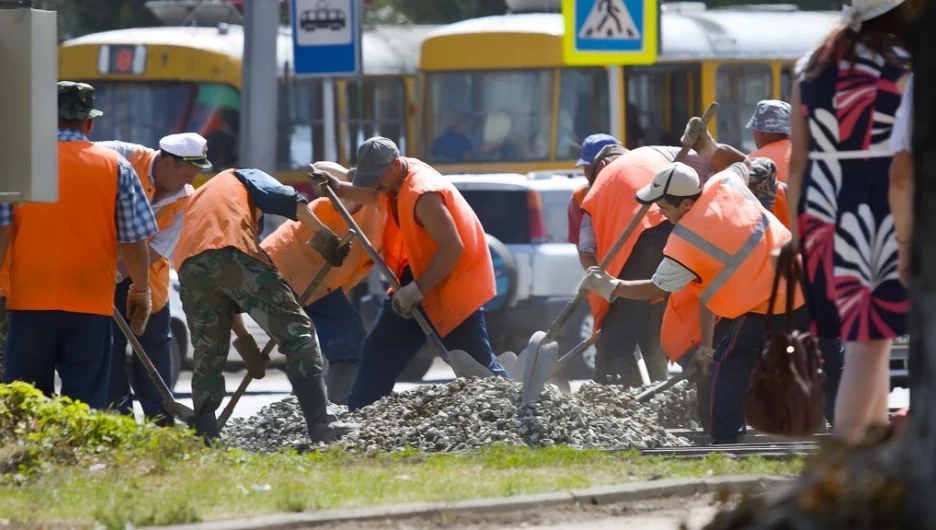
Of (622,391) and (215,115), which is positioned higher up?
(215,115)

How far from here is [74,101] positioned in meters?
7.54

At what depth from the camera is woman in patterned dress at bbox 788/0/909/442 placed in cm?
509

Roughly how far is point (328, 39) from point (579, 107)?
14.3 feet

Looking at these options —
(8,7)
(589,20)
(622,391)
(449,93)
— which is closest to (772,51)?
(449,93)

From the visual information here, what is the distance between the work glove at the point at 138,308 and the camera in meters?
8.02

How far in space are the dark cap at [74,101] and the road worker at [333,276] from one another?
80.6 inches

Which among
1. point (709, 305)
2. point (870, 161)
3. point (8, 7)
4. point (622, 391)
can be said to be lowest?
point (622, 391)

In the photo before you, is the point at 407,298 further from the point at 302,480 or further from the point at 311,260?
→ the point at 302,480

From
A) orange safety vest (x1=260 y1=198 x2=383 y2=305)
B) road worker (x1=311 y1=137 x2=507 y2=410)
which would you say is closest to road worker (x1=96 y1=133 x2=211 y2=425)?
road worker (x1=311 y1=137 x2=507 y2=410)

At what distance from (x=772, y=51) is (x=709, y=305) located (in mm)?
11644

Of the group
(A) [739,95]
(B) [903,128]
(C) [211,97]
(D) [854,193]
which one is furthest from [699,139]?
(C) [211,97]

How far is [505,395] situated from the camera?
793cm

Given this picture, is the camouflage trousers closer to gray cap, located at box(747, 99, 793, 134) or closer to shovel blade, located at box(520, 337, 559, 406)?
shovel blade, located at box(520, 337, 559, 406)

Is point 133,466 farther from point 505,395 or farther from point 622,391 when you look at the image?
point 622,391
